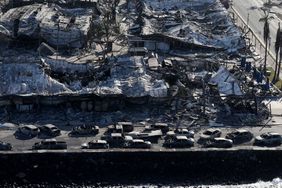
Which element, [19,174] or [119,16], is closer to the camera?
[19,174]

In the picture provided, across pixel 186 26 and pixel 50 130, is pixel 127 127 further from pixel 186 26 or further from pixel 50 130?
pixel 186 26

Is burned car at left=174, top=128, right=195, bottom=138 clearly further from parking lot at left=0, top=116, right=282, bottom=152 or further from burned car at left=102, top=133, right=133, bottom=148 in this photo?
burned car at left=102, top=133, right=133, bottom=148

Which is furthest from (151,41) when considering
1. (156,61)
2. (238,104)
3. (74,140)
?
(74,140)

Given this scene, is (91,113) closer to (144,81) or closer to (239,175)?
(144,81)

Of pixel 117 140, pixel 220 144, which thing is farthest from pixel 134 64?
pixel 220 144

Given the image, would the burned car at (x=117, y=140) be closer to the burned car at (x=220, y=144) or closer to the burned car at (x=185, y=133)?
the burned car at (x=185, y=133)

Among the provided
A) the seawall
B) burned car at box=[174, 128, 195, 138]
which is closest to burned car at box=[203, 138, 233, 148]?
the seawall
